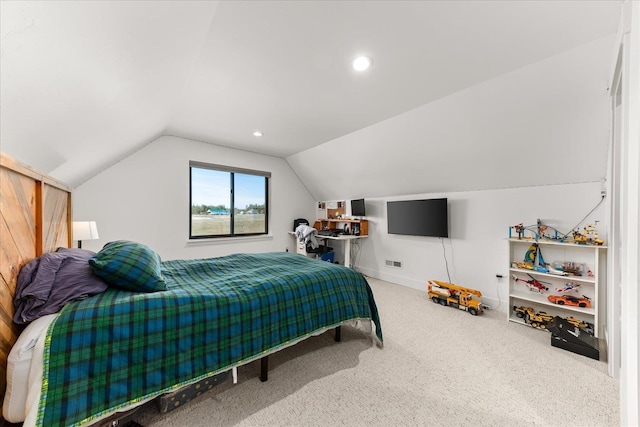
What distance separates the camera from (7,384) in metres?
1.09

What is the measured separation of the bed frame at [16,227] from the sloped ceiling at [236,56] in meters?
0.14

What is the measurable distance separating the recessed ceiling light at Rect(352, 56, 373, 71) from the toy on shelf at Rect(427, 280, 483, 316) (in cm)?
302

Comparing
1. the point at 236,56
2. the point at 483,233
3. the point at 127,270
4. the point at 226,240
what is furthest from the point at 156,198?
the point at 483,233

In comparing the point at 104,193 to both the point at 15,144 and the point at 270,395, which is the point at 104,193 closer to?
the point at 15,144

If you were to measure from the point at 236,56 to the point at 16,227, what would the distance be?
1739 mm

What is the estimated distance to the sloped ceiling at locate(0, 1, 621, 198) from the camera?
96 centimetres

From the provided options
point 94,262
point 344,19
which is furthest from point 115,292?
point 344,19

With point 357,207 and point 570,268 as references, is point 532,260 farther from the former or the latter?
point 357,207

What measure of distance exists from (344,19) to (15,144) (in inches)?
76.5

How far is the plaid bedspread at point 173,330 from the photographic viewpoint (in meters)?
1.15

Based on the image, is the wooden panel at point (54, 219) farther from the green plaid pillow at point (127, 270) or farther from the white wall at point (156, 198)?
the white wall at point (156, 198)

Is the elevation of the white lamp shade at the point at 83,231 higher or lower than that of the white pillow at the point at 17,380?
higher

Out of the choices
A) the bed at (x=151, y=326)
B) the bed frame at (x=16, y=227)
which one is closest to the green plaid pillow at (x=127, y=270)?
the bed at (x=151, y=326)

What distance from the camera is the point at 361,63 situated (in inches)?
78.1
